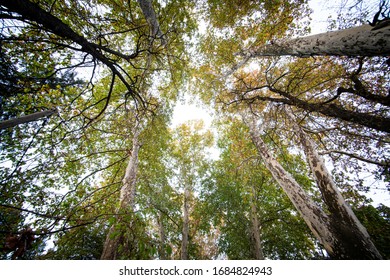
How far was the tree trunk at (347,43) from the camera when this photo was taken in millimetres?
1884

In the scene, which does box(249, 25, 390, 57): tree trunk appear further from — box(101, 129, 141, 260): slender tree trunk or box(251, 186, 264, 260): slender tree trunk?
box(251, 186, 264, 260): slender tree trunk

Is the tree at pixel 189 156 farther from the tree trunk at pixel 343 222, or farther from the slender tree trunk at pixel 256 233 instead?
the tree trunk at pixel 343 222

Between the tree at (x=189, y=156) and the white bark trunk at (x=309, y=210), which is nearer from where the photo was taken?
the white bark trunk at (x=309, y=210)

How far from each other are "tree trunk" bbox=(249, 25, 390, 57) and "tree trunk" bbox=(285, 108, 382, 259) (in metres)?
3.00

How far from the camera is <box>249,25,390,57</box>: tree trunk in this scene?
1.88m

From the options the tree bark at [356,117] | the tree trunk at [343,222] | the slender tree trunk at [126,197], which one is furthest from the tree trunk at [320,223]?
the slender tree trunk at [126,197]

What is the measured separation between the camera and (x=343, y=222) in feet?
10.5

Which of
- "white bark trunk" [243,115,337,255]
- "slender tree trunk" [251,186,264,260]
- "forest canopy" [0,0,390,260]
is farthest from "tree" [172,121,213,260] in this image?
"white bark trunk" [243,115,337,255]

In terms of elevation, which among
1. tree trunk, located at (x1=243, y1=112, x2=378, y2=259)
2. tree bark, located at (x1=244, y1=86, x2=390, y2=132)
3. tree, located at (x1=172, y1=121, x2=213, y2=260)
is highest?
tree, located at (x1=172, y1=121, x2=213, y2=260)

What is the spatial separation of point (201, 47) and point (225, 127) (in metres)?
4.40

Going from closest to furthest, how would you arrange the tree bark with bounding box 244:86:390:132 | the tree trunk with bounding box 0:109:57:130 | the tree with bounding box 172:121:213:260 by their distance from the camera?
the tree bark with bounding box 244:86:390:132, the tree trunk with bounding box 0:109:57:130, the tree with bounding box 172:121:213:260

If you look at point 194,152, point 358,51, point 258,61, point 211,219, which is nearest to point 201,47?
point 258,61

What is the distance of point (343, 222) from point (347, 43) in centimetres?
349

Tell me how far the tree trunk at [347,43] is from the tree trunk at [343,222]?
300 cm
